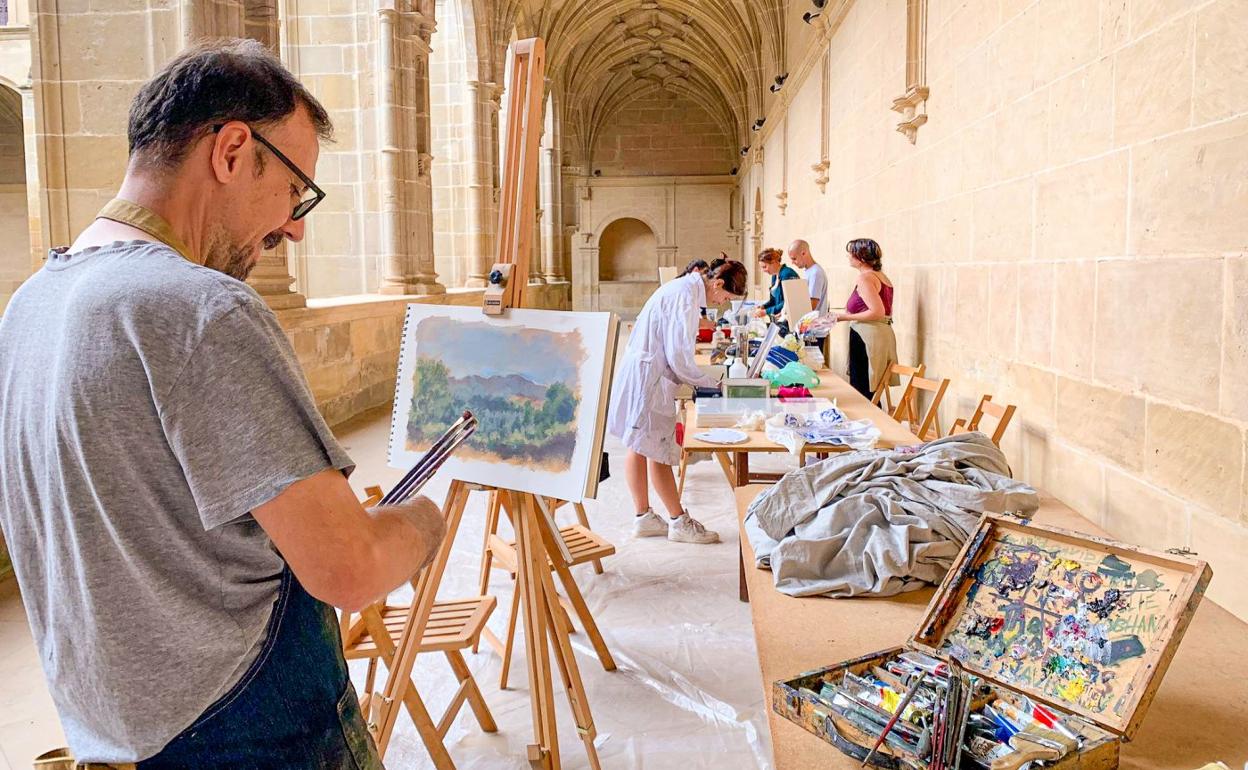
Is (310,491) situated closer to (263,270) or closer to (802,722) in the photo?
(802,722)

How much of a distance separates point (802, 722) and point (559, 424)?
112 cm

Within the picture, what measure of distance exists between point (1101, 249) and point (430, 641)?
2.64 metres

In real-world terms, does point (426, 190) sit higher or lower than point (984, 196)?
higher

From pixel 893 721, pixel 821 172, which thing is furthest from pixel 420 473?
pixel 821 172

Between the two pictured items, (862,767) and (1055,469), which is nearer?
(862,767)

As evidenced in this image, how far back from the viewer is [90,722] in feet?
3.45

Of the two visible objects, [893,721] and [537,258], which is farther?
[537,258]

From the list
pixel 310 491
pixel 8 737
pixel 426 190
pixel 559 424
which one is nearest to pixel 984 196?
pixel 559 424

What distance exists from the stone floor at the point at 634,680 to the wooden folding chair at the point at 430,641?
188 mm

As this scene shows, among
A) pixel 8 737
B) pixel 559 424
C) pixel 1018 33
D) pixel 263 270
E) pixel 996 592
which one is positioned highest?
pixel 1018 33

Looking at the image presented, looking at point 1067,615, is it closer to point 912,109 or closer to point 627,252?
point 912,109

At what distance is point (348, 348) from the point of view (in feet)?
25.0

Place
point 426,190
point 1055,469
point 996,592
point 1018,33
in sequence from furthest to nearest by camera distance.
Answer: point 426,190
point 1018,33
point 1055,469
point 996,592

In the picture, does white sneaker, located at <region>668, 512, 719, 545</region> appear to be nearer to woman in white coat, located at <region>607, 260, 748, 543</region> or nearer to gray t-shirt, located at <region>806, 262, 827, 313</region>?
woman in white coat, located at <region>607, 260, 748, 543</region>
